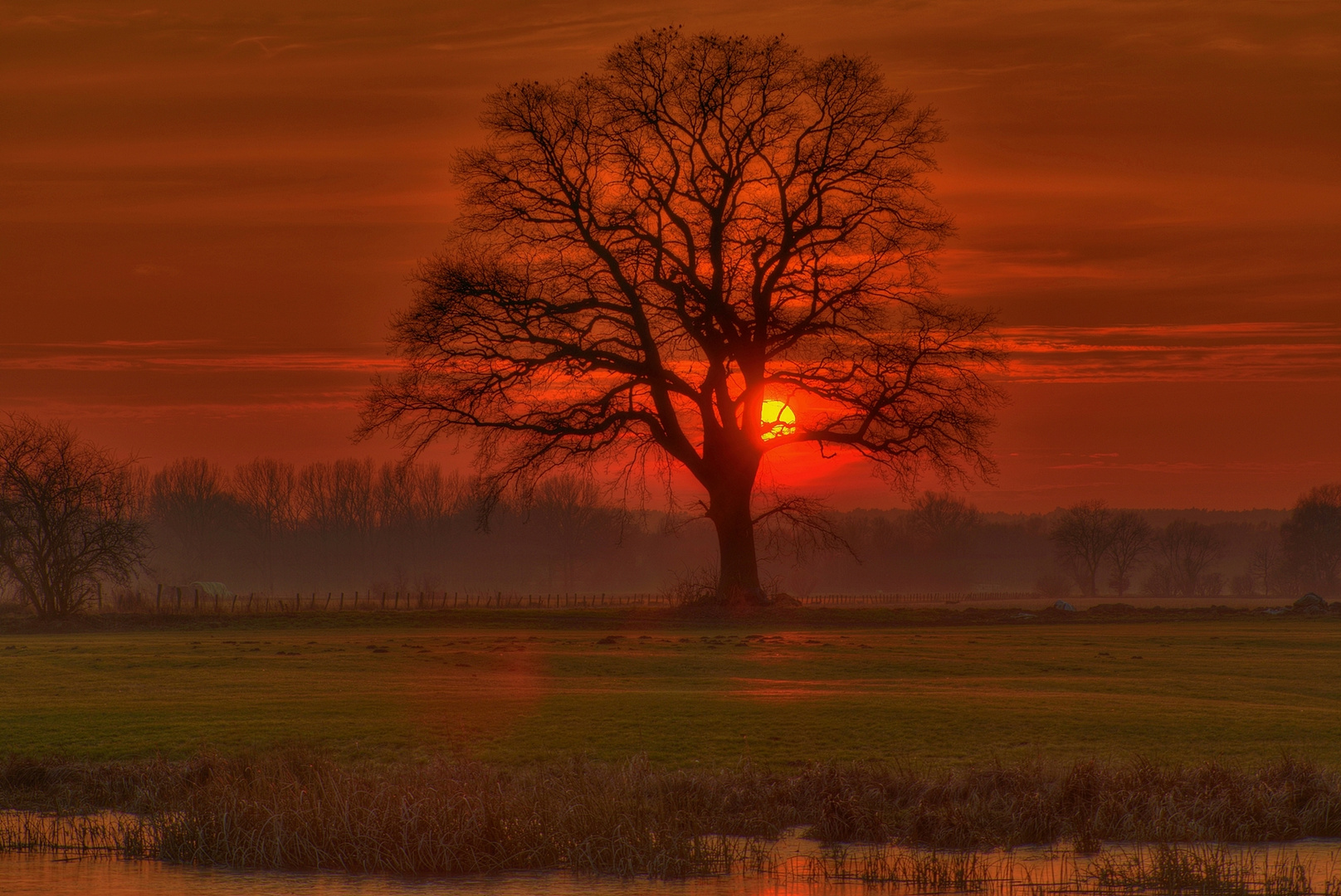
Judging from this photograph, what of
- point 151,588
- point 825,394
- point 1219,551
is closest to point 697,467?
point 825,394

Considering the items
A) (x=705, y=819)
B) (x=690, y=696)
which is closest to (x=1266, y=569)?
(x=690, y=696)

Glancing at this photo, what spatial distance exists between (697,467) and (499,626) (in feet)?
28.5

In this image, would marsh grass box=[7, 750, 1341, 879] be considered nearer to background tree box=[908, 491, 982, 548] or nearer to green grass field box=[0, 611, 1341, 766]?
green grass field box=[0, 611, 1341, 766]

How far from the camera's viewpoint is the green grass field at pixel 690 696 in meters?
19.3

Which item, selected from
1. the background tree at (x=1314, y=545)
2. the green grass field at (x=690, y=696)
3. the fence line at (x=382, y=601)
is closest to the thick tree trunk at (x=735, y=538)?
the fence line at (x=382, y=601)

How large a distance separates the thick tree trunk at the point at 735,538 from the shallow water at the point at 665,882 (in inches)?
1200

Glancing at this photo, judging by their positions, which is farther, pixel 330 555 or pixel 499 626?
pixel 330 555

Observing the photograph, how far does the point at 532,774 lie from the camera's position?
17.3m

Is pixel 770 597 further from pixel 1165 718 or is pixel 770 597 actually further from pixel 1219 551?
pixel 1219 551

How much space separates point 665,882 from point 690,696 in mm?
9030

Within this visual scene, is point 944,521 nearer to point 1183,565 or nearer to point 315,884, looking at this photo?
point 1183,565

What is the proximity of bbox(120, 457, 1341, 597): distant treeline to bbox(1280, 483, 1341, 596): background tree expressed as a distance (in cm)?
25

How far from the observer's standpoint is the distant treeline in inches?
5733

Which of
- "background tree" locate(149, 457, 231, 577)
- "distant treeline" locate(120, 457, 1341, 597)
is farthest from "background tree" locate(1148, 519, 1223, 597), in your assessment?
"background tree" locate(149, 457, 231, 577)
